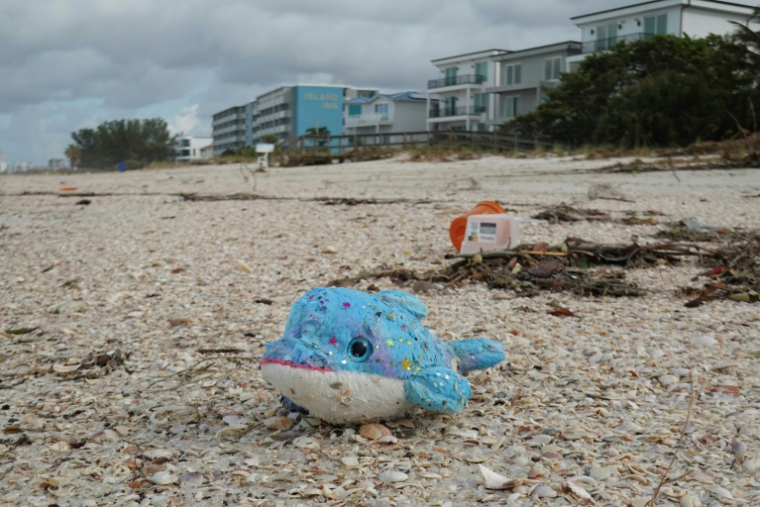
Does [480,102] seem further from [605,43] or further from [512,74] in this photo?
[605,43]

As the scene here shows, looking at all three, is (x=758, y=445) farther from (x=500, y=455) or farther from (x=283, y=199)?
(x=283, y=199)

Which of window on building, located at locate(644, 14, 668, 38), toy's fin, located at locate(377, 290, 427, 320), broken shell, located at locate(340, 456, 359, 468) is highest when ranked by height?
window on building, located at locate(644, 14, 668, 38)

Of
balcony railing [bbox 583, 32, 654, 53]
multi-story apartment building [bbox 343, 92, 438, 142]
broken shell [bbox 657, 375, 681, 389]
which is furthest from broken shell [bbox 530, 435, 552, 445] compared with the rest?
multi-story apartment building [bbox 343, 92, 438, 142]

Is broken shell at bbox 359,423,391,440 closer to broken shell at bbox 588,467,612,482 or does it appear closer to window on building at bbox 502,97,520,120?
broken shell at bbox 588,467,612,482

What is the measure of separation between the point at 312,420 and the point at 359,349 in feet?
1.34

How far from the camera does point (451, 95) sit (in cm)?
5416

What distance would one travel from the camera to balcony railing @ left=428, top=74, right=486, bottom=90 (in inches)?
2044

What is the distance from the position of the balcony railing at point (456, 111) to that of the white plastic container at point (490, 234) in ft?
153

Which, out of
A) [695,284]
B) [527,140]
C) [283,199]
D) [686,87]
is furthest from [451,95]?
[695,284]

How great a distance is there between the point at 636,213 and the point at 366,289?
4519mm

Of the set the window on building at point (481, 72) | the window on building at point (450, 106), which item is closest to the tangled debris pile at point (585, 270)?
the window on building at point (481, 72)

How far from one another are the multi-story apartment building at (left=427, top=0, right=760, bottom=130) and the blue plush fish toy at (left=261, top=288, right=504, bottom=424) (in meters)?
29.1

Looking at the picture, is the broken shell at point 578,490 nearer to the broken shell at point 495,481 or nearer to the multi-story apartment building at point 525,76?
the broken shell at point 495,481

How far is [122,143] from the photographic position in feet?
250
